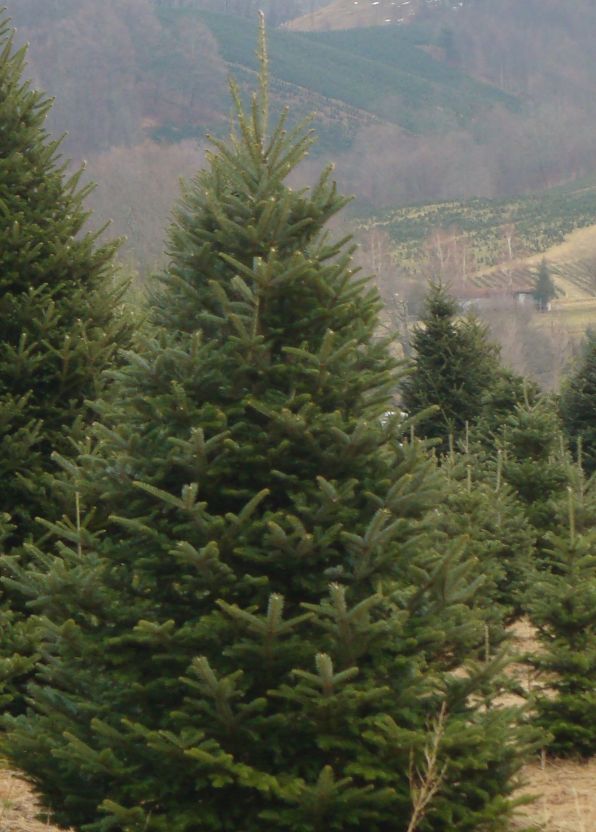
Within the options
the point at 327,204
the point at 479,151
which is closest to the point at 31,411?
the point at 327,204

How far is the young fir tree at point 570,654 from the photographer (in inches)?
287

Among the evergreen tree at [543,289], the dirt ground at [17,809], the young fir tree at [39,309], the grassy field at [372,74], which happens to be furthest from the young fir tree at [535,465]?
the grassy field at [372,74]

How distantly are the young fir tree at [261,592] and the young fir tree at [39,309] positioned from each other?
217 centimetres

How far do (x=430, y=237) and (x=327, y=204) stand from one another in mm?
91332

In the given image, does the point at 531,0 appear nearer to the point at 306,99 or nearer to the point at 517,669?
the point at 306,99

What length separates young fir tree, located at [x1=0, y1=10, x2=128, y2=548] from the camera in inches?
285

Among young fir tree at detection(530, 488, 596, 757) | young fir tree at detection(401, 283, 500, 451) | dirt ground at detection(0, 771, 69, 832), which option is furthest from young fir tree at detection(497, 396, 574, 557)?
dirt ground at detection(0, 771, 69, 832)

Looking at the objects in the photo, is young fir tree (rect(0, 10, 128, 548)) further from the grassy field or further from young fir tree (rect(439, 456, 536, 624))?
the grassy field

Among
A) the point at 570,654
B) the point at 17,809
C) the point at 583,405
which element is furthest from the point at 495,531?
the point at 583,405

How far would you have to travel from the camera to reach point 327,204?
5.34m

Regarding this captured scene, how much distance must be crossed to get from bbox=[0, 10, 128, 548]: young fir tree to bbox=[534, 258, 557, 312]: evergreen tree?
68636 millimetres

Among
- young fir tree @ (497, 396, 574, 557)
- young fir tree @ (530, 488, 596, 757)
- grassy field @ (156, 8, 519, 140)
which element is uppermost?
grassy field @ (156, 8, 519, 140)

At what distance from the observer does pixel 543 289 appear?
247ft

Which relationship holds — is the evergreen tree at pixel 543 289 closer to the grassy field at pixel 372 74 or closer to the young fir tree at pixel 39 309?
the grassy field at pixel 372 74
